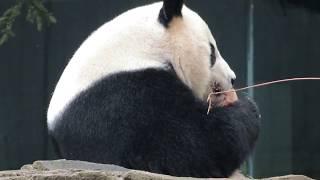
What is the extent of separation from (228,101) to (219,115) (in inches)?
6.0

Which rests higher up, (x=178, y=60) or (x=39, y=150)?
(x=178, y=60)

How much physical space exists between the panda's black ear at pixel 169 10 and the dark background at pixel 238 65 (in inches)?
201

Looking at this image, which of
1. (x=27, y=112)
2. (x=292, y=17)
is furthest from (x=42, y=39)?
(x=292, y=17)

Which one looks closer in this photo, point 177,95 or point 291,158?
point 177,95

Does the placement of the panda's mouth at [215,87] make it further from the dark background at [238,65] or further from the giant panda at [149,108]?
the dark background at [238,65]

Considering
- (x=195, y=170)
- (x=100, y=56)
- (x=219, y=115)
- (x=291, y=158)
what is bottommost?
(x=291, y=158)

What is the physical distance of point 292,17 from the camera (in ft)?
27.1

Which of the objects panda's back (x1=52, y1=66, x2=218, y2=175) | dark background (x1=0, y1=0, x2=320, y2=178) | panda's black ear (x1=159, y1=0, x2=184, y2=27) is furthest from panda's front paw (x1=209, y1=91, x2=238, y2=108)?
dark background (x1=0, y1=0, x2=320, y2=178)

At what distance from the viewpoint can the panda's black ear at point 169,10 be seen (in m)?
2.80

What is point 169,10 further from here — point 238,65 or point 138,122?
point 238,65

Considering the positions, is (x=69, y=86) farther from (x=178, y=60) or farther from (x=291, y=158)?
(x=291, y=158)

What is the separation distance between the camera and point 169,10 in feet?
9.23

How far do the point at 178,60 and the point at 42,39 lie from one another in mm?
5723

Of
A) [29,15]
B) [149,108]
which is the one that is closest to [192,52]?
[149,108]
